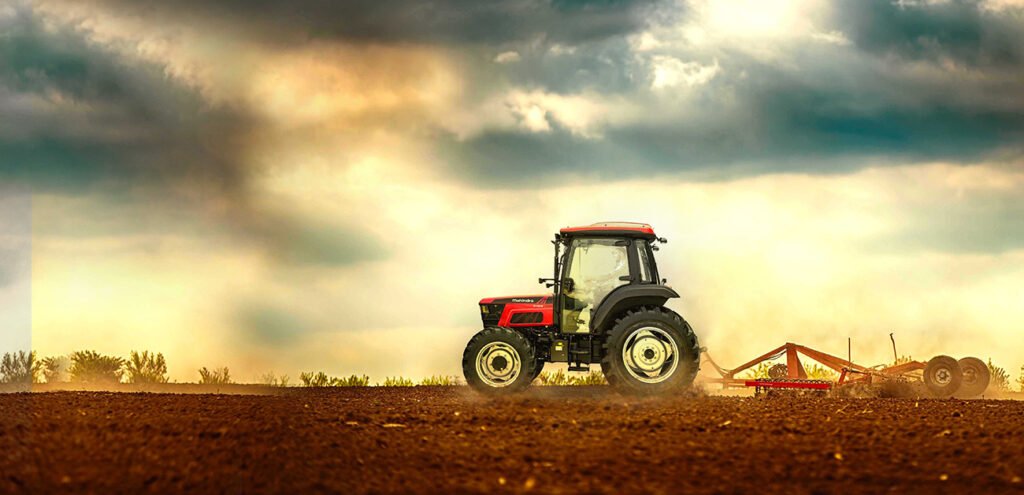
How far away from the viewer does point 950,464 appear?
8625 mm

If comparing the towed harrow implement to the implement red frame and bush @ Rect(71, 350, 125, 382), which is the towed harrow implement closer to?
the implement red frame

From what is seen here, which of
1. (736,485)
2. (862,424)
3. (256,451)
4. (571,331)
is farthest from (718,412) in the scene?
(256,451)

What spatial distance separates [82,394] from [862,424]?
11237 mm

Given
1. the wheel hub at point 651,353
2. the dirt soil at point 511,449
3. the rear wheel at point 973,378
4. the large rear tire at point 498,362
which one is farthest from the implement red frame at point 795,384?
the large rear tire at point 498,362

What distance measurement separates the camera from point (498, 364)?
13820 mm

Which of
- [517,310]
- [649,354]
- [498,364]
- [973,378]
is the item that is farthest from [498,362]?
[973,378]

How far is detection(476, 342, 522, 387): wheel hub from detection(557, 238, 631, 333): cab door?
838 mm

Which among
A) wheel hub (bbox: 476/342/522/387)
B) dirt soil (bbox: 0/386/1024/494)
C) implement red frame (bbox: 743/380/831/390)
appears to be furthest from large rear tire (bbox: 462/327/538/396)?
implement red frame (bbox: 743/380/831/390)

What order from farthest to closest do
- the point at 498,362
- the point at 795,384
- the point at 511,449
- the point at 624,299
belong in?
the point at 795,384 → the point at 498,362 → the point at 624,299 → the point at 511,449

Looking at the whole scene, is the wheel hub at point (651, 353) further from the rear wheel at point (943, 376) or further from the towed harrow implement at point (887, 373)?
the rear wheel at point (943, 376)

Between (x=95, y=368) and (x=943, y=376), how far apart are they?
15.8m

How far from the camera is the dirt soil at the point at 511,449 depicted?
Answer: 7.67 m

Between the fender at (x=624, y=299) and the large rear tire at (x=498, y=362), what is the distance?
1.04 metres

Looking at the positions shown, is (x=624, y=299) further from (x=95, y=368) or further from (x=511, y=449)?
(x=95, y=368)
